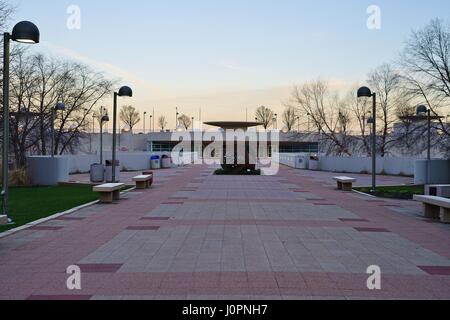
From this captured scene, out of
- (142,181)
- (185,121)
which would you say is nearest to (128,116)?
(185,121)

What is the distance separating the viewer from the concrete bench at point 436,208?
13.9 m

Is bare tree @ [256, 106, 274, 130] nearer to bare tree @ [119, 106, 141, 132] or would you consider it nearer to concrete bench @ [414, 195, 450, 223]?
bare tree @ [119, 106, 141, 132]

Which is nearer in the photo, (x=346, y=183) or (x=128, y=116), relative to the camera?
(x=346, y=183)

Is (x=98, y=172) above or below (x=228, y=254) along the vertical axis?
above

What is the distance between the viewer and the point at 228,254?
30.1 feet

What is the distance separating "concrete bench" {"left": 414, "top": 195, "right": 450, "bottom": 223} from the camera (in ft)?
45.7

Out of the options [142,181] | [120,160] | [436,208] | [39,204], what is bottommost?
[39,204]

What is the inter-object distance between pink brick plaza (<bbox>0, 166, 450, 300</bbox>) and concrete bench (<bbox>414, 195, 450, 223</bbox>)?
0.46 metres

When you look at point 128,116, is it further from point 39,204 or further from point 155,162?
point 39,204

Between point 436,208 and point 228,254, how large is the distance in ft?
26.8

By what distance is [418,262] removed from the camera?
8859 millimetres

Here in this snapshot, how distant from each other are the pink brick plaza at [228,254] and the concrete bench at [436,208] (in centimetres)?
46

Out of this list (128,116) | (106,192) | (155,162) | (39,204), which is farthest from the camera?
(128,116)
